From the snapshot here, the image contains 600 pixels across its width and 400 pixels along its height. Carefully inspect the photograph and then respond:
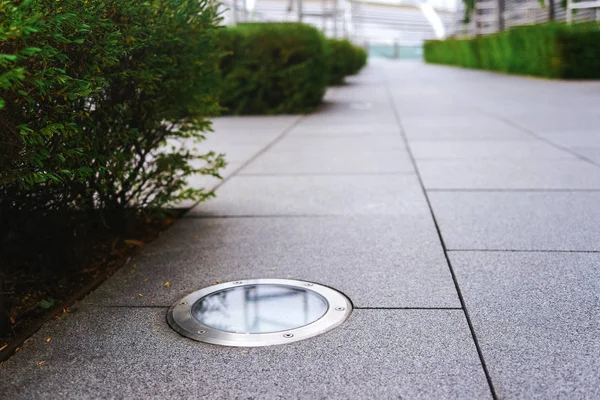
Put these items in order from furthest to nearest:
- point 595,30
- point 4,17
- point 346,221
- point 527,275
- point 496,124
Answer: point 595,30 < point 496,124 < point 346,221 < point 527,275 < point 4,17

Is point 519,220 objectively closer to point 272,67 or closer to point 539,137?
point 539,137

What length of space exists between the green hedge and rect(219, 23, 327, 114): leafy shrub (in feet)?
31.2

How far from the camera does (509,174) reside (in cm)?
584

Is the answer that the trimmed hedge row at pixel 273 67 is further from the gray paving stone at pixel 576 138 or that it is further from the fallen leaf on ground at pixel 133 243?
the fallen leaf on ground at pixel 133 243

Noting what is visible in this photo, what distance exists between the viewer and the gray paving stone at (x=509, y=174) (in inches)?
212

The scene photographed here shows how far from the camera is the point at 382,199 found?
4992mm

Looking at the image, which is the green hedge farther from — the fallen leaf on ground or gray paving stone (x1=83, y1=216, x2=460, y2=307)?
→ the fallen leaf on ground

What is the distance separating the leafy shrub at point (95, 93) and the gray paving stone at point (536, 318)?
178cm

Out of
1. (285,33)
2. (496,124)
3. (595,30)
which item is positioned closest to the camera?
(496,124)

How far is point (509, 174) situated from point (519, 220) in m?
1.67

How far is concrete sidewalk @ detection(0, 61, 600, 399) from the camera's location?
2.21 meters

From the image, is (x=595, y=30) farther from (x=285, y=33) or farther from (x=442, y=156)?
(x=442, y=156)

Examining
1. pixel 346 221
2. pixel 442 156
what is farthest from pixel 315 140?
pixel 346 221

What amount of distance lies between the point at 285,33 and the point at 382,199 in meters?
7.63
